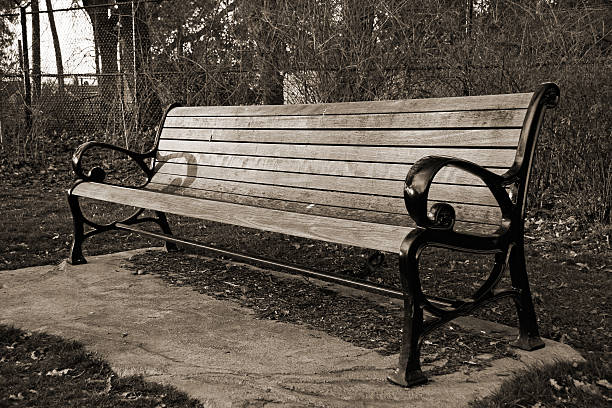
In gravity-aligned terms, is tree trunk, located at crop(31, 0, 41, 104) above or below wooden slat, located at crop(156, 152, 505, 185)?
above

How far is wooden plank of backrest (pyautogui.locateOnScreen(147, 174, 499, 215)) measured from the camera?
3.14m

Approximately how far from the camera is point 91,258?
5098 millimetres

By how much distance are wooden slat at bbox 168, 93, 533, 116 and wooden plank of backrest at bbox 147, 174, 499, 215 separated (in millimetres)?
385

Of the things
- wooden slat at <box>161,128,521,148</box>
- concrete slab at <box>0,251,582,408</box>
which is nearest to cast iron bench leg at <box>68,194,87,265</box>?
concrete slab at <box>0,251,582,408</box>

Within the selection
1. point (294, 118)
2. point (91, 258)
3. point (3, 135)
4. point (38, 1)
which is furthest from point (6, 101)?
point (294, 118)

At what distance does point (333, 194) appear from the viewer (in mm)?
3779

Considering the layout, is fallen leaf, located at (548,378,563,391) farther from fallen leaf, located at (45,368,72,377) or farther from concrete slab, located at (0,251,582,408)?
fallen leaf, located at (45,368,72,377)

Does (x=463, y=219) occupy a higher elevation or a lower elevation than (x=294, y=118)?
lower

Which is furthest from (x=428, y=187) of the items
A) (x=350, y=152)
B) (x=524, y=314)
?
(x=350, y=152)

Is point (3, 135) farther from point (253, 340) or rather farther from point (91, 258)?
point (253, 340)

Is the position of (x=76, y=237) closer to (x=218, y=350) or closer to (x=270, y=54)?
(x=218, y=350)

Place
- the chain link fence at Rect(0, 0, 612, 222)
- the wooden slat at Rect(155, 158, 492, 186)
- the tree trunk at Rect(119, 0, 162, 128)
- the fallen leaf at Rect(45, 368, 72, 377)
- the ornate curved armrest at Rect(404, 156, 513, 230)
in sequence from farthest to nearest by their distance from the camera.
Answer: the tree trunk at Rect(119, 0, 162, 128) < the chain link fence at Rect(0, 0, 612, 222) < the wooden slat at Rect(155, 158, 492, 186) < the fallen leaf at Rect(45, 368, 72, 377) < the ornate curved armrest at Rect(404, 156, 513, 230)

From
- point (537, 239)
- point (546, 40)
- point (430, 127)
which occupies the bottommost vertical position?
point (537, 239)

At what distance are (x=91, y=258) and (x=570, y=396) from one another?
3552 millimetres
